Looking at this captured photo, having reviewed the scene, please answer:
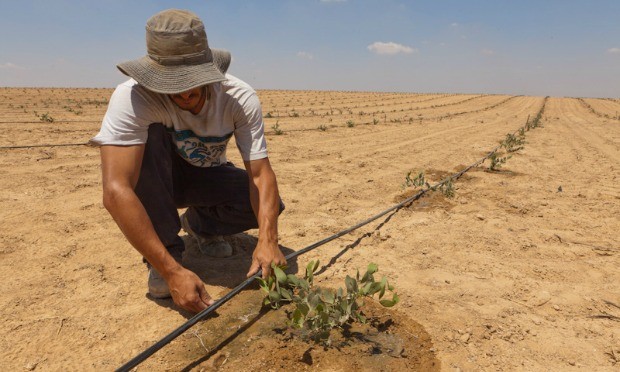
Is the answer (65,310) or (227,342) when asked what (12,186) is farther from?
(227,342)

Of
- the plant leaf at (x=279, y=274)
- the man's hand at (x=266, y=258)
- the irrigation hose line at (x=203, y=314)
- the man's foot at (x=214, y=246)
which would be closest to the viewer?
the irrigation hose line at (x=203, y=314)

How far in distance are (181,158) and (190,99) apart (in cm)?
56

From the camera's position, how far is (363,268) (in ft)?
8.07

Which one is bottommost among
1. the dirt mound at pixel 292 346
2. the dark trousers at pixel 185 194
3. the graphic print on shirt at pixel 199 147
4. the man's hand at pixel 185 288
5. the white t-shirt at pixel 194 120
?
the dirt mound at pixel 292 346

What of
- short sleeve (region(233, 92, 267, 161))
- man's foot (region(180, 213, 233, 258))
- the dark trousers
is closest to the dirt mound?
the dark trousers

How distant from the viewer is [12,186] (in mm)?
3729

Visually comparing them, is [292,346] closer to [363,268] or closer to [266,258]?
[266,258]

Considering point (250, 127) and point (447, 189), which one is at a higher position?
point (250, 127)

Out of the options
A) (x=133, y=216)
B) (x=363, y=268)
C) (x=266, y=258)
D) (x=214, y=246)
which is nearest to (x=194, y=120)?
(x=133, y=216)

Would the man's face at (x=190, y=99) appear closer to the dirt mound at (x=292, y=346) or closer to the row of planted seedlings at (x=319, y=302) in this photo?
the row of planted seedlings at (x=319, y=302)

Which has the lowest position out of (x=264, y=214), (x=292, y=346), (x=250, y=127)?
(x=292, y=346)

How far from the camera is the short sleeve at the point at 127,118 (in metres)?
1.72

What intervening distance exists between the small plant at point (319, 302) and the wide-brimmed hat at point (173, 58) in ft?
2.98

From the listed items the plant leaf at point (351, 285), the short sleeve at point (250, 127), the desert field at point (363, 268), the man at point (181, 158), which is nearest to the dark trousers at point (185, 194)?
the man at point (181, 158)
